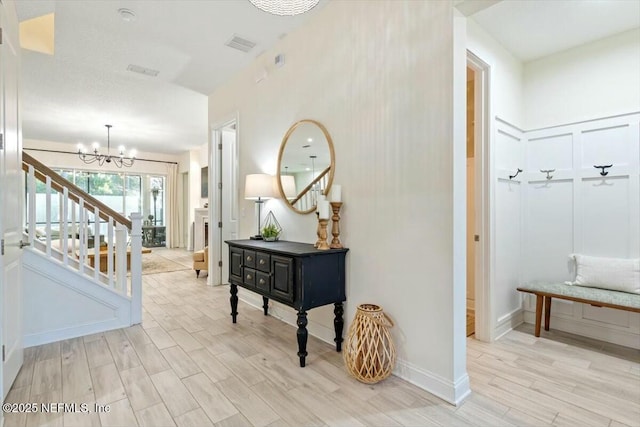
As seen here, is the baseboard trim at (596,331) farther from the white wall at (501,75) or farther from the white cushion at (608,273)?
the white wall at (501,75)

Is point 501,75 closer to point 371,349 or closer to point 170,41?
point 371,349

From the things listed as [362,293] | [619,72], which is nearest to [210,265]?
[362,293]

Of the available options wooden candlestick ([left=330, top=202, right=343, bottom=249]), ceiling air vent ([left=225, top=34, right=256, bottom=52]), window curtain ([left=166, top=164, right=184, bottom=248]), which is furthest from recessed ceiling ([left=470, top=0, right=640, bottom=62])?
window curtain ([left=166, top=164, right=184, bottom=248])

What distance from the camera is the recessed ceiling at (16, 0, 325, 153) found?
2689 millimetres

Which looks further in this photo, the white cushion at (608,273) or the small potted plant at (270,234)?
the small potted plant at (270,234)

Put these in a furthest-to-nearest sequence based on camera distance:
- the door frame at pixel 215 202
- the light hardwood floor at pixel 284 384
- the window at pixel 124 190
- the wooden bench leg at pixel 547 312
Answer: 1. the window at pixel 124 190
2. the door frame at pixel 215 202
3. the wooden bench leg at pixel 547 312
4. the light hardwood floor at pixel 284 384

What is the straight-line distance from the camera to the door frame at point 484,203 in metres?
2.71

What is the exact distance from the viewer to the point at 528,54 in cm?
302

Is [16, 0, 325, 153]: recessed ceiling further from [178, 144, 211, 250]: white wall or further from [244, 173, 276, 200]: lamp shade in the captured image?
[178, 144, 211, 250]: white wall

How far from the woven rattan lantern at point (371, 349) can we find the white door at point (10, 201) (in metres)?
1.99

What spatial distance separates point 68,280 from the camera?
2.70 m

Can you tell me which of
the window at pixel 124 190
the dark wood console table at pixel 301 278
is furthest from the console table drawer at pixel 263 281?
the window at pixel 124 190

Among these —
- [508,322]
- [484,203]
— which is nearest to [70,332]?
[484,203]

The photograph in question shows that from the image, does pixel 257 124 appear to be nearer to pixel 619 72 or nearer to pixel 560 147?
pixel 560 147
